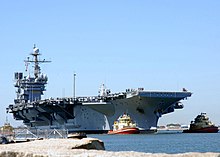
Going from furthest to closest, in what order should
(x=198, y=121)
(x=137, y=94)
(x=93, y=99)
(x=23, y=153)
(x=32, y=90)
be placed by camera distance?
(x=32, y=90) < (x=198, y=121) < (x=93, y=99) < (x=137, y=94) < (x=23, y=153)

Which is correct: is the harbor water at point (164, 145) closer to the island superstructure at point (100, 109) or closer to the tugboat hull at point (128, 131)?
the island superstructure at point (100, 109)

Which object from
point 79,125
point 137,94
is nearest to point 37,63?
point 79,125

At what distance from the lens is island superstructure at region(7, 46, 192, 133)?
2461 inches

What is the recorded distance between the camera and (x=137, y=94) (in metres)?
59.2

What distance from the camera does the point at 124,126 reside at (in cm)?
6775

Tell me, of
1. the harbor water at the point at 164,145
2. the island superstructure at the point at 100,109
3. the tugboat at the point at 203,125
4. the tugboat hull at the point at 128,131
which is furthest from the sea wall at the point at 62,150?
the tugboat at the point at 203,125

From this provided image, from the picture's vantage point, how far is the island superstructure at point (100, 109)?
205 ft

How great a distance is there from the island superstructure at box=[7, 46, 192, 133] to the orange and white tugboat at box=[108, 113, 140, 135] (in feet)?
3.38

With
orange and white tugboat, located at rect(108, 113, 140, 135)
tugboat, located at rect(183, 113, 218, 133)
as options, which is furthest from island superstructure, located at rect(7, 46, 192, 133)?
tugboat, located at rect(183, 113, 218, 133)

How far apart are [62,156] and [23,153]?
510 mm

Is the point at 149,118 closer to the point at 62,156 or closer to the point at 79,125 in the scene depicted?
the point at 79,125

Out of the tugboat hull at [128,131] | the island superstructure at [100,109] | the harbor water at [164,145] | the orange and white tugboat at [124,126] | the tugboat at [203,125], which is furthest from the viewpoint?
the tugboat at [203,125]

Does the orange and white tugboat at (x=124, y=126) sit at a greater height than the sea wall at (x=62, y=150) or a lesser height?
greater

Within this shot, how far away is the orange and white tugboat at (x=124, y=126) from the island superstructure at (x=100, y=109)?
3.38 ft
